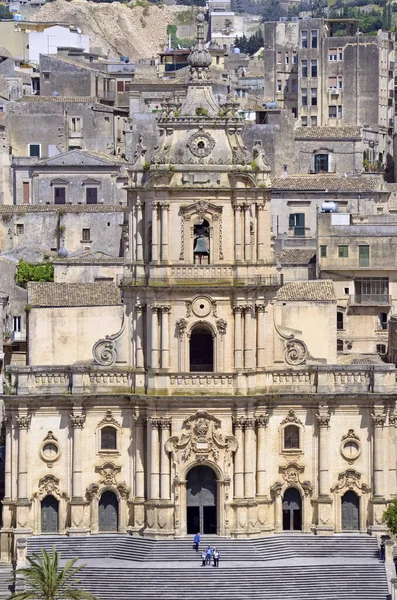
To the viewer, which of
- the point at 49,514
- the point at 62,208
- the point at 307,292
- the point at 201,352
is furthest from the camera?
the point at 62,208

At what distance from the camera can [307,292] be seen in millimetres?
110812

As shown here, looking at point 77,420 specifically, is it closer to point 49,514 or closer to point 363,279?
point 49,514

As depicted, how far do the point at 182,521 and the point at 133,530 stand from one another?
178cm

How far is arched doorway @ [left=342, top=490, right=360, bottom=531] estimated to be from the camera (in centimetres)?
10281

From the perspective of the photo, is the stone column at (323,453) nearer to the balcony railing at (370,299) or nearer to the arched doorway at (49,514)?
the arched doorway at (49,514)

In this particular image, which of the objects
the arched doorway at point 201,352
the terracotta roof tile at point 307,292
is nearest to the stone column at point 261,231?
the arched doorway at point 201,352

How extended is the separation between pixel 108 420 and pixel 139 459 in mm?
→ 1743

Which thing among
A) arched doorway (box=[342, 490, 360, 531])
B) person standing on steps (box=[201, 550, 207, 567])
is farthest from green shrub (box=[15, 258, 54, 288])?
person standing on steps (box=[201, 550, 207, 567])

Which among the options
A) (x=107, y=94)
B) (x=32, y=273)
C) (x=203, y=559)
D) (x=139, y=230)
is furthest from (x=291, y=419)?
(x=107, y=94)

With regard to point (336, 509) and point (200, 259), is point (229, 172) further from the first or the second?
point (336, 509)

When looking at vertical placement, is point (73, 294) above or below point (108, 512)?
above

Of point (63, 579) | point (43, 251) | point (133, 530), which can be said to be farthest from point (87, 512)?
point (43, 251)

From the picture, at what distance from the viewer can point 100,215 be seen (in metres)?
130

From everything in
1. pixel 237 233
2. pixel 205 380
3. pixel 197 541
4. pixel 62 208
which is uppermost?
pixel 62 208
